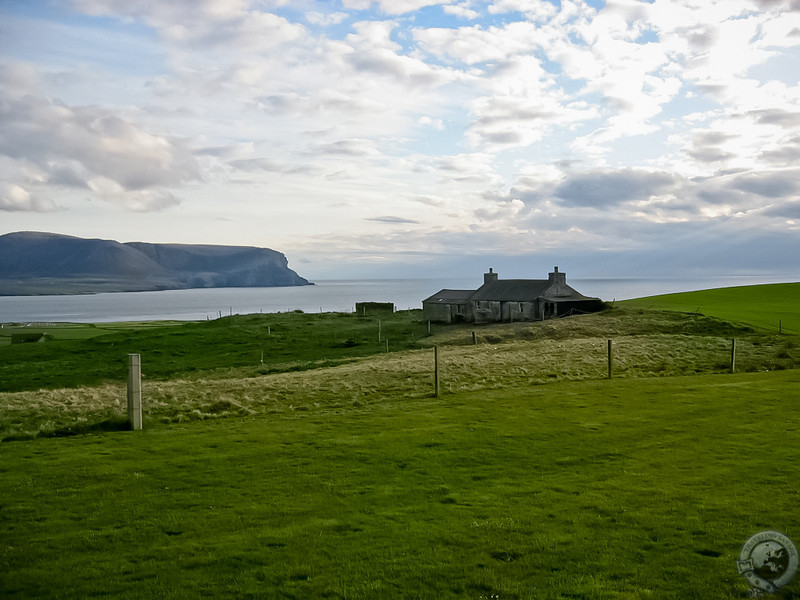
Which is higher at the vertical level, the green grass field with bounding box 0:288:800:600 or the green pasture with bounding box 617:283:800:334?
the green pasture with bounding box 617:283:800:334

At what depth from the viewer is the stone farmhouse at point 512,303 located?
251 ft

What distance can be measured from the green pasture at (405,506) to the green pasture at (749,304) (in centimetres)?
4338

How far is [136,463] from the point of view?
15883 millimetres

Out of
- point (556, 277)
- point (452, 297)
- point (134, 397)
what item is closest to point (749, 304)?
point (556, 277)

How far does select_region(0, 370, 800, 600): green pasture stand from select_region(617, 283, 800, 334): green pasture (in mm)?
43385

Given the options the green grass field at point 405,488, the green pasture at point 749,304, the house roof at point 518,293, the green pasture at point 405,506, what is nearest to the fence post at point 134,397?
the green pasture at point 405,506

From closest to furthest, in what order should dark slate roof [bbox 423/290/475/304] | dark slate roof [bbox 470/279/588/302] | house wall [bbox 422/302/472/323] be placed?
dark slate roof [bbox 470/279/588/302], house wall [bbox 422/302/472/323], dark slate roof [bbox 423/290/475/304]

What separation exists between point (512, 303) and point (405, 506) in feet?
221

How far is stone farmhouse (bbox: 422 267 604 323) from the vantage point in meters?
76.5

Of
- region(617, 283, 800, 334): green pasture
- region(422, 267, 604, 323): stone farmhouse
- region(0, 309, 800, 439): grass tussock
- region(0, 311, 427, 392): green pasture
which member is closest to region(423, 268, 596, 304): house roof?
region(422, 267, 604, 323): stone farmhouse

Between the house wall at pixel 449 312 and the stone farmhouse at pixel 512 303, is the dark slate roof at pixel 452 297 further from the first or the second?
the house wall at pixel 449 312

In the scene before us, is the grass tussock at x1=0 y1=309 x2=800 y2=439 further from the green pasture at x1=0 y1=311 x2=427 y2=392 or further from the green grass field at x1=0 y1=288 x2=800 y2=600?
the green pasture at x1=0 y1=311 x2=427 y2=392

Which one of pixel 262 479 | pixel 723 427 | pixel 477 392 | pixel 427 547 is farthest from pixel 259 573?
pixel 477 392

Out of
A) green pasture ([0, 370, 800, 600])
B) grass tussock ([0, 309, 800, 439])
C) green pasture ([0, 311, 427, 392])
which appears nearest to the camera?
green pasture ([0, 370, 800, 600])
